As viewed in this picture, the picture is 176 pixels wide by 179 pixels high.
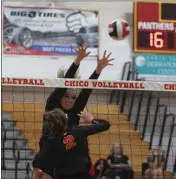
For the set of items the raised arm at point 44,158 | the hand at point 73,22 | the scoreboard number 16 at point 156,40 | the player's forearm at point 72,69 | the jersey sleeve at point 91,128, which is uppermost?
the hand at point 73,22

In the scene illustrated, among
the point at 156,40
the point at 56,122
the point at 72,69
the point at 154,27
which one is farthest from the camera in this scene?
the point at 154,27

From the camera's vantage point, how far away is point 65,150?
5.30 metres

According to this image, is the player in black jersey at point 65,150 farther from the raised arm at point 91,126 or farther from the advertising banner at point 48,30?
the advertising banner at point 48,30

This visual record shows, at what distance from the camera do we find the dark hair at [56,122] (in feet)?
16.9

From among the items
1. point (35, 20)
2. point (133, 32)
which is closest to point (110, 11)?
point (133, 32)

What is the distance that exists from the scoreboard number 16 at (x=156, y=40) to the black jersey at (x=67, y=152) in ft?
27.9

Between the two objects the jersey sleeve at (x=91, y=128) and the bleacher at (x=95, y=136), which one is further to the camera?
the bleacher at (x=95, y=136)

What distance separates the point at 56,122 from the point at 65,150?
0.93 feet

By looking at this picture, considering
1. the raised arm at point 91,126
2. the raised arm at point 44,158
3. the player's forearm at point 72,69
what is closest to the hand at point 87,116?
the raised arm at point 91,126

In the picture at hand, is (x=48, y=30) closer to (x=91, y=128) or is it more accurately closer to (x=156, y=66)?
(x=156, y=66)

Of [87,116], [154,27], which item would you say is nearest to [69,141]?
[87,116]

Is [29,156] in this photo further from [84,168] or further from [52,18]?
[84,168]

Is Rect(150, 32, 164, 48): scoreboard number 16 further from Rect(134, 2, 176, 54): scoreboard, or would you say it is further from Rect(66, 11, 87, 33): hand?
Rect(66, 11, 87, 33): hand

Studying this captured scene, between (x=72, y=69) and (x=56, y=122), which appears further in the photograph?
(x=72, y=69)
